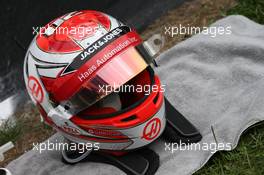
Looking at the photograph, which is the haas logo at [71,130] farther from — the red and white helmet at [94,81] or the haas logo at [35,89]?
the haas logo at [35,89]

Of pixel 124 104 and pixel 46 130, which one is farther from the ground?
pixel 124 104

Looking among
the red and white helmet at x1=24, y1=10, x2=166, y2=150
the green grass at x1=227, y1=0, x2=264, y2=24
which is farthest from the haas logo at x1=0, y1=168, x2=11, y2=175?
the green grass at x1=227, y1=0, x2=264, y2=24

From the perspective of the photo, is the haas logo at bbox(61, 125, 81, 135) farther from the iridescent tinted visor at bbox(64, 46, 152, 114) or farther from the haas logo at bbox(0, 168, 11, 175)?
the haas logo at bbox(0, 168, 11, 175)

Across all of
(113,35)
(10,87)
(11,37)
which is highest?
(113,35)

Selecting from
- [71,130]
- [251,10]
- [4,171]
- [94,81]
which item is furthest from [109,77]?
[251,10]

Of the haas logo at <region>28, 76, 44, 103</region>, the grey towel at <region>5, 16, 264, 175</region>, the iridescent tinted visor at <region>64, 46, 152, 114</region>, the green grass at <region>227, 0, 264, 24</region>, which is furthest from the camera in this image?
the green grass at <region>227, 0, 264, 24</region>

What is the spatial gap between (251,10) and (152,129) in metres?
1.58

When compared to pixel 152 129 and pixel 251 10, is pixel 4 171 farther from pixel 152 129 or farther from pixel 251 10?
pixel 251 10

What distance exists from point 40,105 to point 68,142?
36 cm

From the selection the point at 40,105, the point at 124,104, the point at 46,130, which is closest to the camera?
the point at 40,105

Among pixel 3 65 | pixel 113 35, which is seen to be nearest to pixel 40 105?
pixel 113 35

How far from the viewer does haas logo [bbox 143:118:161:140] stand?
2650 mm

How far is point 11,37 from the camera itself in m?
3.41

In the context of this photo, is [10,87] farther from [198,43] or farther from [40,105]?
[198,43]
